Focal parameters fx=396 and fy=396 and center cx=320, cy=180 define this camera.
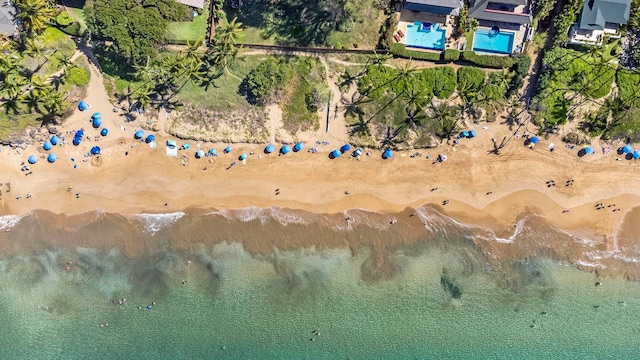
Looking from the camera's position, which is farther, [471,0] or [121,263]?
[121,263]

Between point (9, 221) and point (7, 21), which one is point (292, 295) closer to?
point (9, 221)

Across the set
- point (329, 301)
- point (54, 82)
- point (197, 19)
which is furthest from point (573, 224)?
point (54, 82)

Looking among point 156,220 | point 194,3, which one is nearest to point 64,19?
point 194,3

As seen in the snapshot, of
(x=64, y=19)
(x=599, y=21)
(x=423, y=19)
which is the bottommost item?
(x=64, y=19)

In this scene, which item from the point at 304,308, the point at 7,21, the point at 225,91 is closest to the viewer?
the point at 7,21

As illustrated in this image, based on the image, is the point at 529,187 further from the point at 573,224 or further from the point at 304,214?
the point at 304,214

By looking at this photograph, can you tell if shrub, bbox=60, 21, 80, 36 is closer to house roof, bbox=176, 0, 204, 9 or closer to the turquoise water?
house roof, bbox=176, 0, 204, 9
